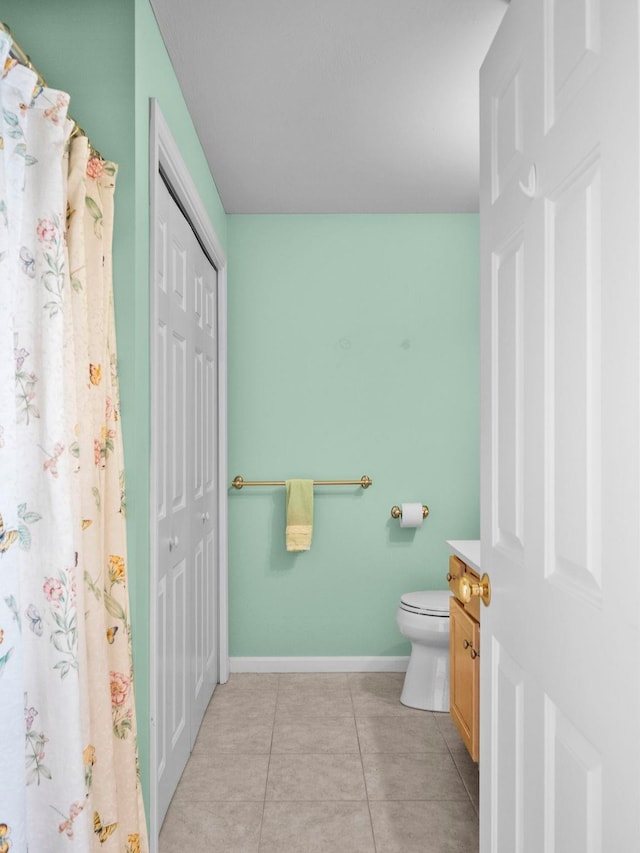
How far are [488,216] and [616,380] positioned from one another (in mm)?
715

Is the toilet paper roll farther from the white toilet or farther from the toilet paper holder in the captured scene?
the white toilet

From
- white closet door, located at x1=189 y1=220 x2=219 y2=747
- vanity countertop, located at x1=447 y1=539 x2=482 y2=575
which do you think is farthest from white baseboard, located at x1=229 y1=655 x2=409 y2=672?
vanity countertop, located at x1=447 y1=539 x2=482 y2=575

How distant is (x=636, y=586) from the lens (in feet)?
2.45

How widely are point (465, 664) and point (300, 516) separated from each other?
1.37 metres

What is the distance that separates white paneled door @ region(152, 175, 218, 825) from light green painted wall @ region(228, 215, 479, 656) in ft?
1.12

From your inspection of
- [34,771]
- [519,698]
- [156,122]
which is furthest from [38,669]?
[156,122]

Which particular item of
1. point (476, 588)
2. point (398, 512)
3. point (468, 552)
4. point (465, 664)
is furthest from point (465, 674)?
point (398, 512)

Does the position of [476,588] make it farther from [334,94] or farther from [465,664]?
[334,94]

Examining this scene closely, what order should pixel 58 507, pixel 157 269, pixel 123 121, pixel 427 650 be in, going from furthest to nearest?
pixel 427 650 → pixel 157 269 → pixel 123 121 → pixel 58 507

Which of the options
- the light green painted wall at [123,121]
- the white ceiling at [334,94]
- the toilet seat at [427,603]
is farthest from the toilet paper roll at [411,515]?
the light green painted wall at [123,121]

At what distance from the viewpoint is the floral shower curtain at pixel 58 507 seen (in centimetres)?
112

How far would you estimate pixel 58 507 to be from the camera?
1.30 meters

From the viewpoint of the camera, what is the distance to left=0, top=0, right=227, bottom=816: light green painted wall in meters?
1.73

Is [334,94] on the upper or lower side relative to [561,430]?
upper
